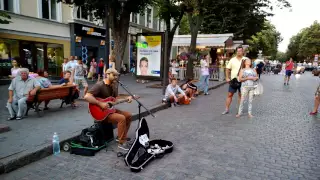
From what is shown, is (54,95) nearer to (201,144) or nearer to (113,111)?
(113,111)

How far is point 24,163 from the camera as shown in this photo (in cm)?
413

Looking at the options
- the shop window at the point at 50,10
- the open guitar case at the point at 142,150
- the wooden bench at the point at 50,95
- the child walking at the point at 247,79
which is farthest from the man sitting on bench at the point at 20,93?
the shop window at the point at 50,10

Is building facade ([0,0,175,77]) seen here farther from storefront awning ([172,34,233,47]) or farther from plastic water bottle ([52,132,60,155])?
plastic water bottle ([52,132,60,155])

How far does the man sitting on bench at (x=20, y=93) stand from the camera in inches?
256

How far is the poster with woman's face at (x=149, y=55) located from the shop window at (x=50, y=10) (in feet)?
26.7

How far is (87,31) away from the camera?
68.4ft

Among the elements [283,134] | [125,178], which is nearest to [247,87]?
[283,134]

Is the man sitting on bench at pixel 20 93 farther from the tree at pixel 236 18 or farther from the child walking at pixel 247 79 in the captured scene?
the tree at pixel 236 18

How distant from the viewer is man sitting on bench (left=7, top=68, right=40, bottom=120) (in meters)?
6.50

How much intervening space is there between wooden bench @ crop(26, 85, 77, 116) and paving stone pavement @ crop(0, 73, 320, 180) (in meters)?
2.64

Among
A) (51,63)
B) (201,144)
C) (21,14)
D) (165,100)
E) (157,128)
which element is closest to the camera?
(201,144)

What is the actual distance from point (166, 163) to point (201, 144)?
3.95 ft

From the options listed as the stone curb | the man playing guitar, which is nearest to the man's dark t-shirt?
the man playing guitar

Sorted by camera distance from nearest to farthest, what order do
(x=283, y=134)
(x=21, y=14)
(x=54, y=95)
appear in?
(x=283, y=134), (x=54, y=95), (x=21, y=14)
